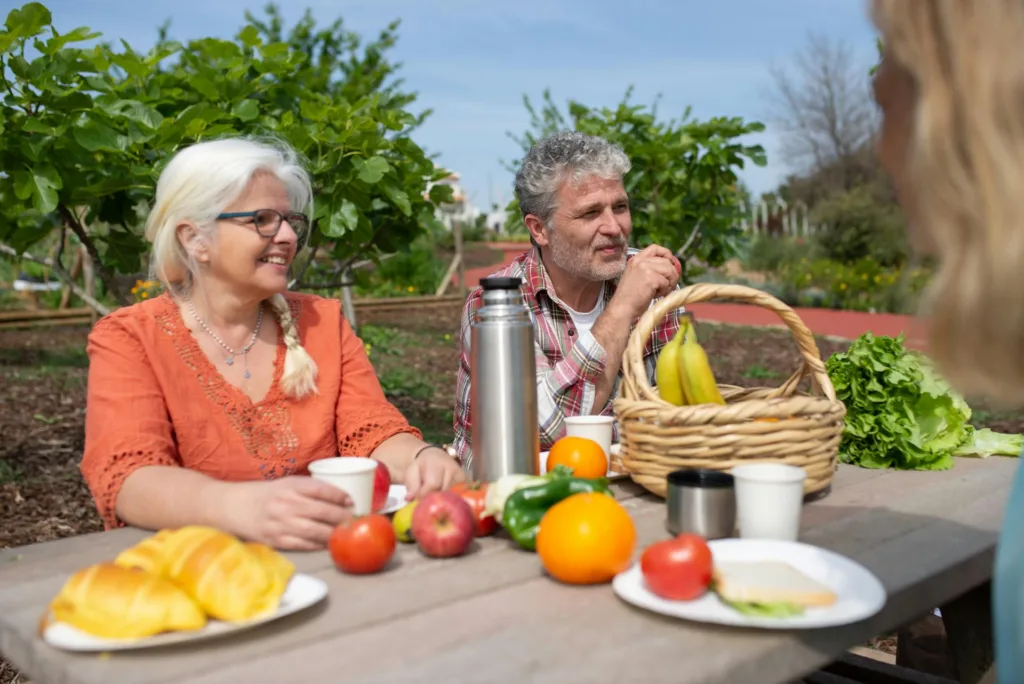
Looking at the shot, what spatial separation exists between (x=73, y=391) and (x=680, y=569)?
7.40 m

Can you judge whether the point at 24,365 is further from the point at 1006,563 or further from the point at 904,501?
the point at 1006,563

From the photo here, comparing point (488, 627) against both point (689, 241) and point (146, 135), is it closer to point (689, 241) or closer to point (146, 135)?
point (146, 135)

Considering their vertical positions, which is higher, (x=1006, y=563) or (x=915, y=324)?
(x=915, y=324)

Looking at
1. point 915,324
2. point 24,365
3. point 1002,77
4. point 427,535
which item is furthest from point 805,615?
point 24,365

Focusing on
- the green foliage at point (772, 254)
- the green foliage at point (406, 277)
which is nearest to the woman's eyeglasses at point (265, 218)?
the green foliage at point (406, 277)

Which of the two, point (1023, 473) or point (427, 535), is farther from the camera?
point (427, 535)

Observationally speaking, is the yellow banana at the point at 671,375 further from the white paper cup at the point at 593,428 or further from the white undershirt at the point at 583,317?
the white undershirt at the point at 583,317

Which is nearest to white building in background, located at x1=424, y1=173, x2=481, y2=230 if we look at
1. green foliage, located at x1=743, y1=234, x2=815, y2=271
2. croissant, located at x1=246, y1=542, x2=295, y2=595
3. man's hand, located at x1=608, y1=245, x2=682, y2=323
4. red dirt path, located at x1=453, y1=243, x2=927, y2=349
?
red dirt path, located at x1=453, y1=243, x2=927, y2=349

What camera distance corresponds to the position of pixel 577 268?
11.0ft

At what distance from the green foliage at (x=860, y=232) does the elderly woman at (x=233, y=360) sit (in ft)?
56.8

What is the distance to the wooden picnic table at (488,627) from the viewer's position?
4.31ft

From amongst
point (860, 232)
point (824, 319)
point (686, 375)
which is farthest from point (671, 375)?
point (860, 232)

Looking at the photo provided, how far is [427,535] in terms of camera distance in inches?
69.4

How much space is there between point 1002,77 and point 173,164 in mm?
2052
